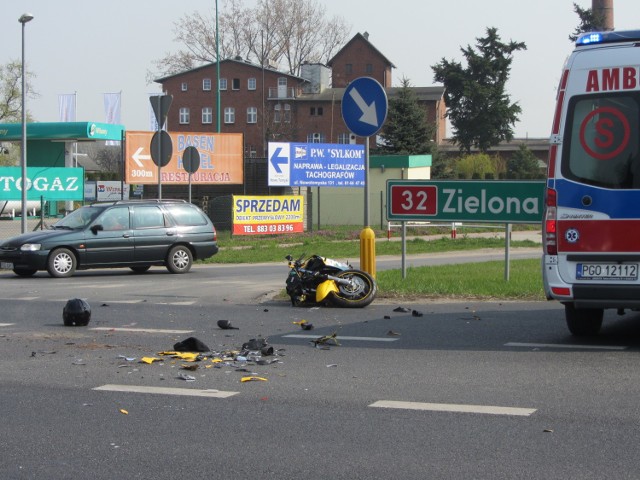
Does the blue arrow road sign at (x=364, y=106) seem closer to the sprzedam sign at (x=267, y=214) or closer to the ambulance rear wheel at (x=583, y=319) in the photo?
the ambulance rear wheel at (x=583, y=319)

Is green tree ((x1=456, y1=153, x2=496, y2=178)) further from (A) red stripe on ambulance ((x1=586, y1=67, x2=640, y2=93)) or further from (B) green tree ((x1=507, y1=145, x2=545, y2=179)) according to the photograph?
(A) red stripe on ambulance ((x1=586, y1=67, x2=640, y2=93))

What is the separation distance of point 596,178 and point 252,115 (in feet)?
312

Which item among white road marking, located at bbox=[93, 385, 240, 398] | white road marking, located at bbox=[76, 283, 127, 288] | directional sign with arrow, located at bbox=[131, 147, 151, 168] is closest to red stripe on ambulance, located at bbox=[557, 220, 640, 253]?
white road marking, located at bbox=[93, 385, 240, 398]

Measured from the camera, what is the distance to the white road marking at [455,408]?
669cm

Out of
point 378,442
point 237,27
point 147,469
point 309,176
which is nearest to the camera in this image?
point 147,469

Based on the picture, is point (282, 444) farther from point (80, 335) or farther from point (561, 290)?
point (80, 335)

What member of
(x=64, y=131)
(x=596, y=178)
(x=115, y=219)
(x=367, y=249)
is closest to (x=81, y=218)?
(x=115, y=219)

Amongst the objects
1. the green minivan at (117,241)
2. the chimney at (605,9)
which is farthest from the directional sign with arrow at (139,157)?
the chimney at (605,9)

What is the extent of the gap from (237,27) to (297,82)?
14155mm

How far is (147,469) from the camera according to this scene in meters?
5.48

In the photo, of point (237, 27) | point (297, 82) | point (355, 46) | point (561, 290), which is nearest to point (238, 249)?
point (561, 290)

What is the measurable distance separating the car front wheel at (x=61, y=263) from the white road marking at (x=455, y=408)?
14.2 meters

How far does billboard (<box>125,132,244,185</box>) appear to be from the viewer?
37969 mm

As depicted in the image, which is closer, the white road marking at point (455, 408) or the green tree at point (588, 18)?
the white road marking at point (455, 408)
